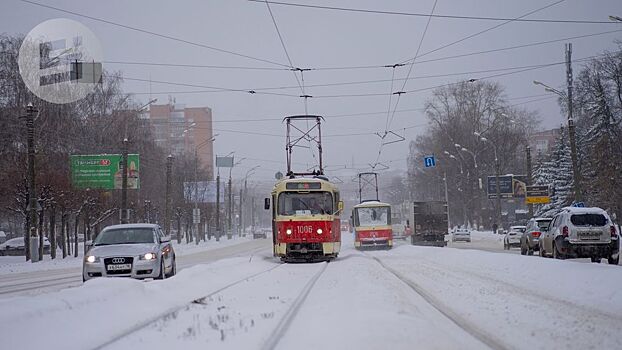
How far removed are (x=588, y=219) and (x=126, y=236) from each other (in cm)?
1394

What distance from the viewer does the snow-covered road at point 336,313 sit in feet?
27.6

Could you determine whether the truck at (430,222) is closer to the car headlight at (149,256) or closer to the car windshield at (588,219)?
the car windshield at (588,219)

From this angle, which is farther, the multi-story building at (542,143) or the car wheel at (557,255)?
the multi-story building at (542,143)

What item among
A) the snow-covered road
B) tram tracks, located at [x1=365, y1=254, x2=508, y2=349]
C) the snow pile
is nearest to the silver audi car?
the snow-covered road

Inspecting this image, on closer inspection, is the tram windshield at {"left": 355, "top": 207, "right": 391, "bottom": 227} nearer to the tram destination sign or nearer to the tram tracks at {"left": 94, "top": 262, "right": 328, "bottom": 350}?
the tram destination sign

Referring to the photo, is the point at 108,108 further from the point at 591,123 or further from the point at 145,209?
the point at 591,123

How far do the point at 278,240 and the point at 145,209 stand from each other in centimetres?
3480

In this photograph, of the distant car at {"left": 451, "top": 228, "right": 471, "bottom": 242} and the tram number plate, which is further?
the distant car at {"left": 451, "top": 228, "right": 471, "bottom": 242}

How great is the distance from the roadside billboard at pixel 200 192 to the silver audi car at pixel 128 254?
134 ft

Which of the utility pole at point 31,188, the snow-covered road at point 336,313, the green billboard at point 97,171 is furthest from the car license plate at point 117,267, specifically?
the green billboard at point 97,171

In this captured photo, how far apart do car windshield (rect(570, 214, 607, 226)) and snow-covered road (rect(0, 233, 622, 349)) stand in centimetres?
568

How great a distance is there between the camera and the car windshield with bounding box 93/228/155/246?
1883 centimetres

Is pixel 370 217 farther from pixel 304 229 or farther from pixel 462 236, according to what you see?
pixel 304 229

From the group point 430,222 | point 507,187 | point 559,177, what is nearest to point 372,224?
point 430,222
